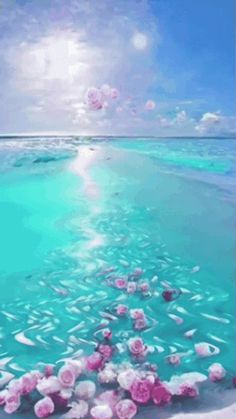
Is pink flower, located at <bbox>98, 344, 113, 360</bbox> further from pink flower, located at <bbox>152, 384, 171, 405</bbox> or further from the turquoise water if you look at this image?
pink flower, located at <bbox>152, 384, 171, 405</bbox>

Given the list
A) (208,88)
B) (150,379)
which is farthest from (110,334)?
(208,88)

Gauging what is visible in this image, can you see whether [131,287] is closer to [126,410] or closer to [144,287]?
[144,287]

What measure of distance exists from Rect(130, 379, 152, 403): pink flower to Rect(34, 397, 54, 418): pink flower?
237 millimetres

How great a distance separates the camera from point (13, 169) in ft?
5.24

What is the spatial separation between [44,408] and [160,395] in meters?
0.33

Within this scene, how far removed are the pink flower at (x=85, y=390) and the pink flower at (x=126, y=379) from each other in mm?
83

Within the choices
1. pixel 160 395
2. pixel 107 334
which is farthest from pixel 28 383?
pixel 160 395

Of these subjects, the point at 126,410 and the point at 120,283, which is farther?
the point at 120,283

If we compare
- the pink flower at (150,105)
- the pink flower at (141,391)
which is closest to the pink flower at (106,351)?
the pink flower at (141,391)

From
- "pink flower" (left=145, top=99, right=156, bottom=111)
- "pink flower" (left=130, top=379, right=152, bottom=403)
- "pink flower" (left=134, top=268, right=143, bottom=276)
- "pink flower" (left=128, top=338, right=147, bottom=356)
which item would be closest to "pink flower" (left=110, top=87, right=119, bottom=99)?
"pink flower" (left=145, top=99, right=156, bottom=111)

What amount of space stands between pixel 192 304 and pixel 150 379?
1.11 ft

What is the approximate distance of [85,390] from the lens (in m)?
1.10

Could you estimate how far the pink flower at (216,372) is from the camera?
113 centimetres

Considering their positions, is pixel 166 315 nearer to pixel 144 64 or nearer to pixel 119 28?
pixel 144 64
